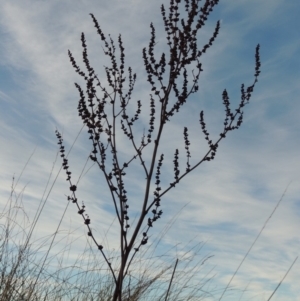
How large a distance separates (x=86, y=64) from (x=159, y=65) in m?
0.74

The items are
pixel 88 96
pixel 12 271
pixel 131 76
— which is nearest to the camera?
pixel 88 96

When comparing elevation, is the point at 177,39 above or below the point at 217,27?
below

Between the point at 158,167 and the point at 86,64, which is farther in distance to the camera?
the point at 86,64

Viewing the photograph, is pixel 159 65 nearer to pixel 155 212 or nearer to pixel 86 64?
pixel 86 64

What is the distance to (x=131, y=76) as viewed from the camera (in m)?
4.32

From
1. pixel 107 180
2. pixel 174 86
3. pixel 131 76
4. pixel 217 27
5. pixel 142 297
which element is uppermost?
pixel 217 27

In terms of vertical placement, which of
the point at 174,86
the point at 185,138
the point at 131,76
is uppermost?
the point at 131,76

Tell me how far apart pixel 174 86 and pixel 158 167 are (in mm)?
765

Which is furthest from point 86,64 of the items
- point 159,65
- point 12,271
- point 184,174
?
point 12,271

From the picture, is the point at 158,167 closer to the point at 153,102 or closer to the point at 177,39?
the point at 153,102

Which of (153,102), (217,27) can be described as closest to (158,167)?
(153,102)

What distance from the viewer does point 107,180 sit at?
3836 mm

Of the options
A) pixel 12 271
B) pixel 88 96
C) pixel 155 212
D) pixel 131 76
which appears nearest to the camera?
pixel 155 212

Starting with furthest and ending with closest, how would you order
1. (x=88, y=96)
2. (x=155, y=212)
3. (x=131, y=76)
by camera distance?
1. (x=131, y=76)
2. (x=88, y=96)
3. (x=155, y=212)
